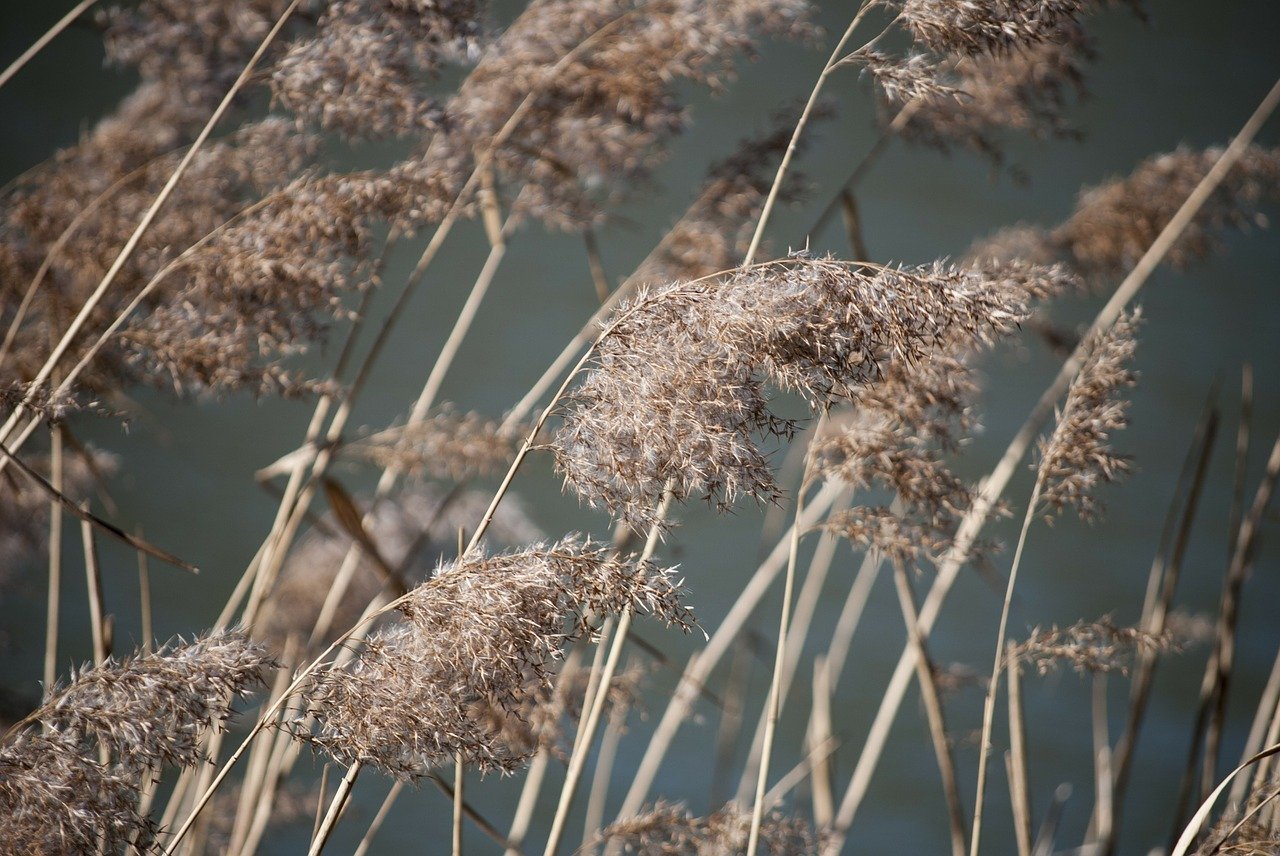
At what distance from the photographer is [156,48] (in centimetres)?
118

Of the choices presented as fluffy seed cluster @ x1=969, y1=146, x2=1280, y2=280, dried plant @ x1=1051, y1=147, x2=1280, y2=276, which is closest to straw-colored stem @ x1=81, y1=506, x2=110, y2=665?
fluffy seed cluster @ x1=969, y1=146, x2=1280, y2=280

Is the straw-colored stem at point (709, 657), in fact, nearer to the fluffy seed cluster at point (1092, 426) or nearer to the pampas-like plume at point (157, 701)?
the fluffy seed cluster at point (1092, 426)

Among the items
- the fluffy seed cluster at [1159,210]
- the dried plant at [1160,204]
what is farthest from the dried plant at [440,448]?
the dried plant at [1160,204]

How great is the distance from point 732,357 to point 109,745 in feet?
1.61

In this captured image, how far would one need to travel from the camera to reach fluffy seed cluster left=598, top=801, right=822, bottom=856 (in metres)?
0.98

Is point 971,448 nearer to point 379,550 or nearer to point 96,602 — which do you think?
point 379,550

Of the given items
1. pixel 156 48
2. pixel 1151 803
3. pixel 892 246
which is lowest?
pixel 1151 803

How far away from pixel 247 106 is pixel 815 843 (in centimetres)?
107

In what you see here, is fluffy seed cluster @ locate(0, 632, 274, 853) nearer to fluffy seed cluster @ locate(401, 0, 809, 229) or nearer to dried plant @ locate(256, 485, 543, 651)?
fluffy seed cluster @ locate(401, 0, 809, 229)

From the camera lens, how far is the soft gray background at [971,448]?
3.42 meters

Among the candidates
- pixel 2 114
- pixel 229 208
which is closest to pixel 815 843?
pixel 229 208

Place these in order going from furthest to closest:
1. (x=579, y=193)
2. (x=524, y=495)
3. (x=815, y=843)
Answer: (x=524, y=495), (x=579, y=193), (x=815, y=843)

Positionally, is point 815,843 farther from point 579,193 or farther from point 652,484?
point 579,193

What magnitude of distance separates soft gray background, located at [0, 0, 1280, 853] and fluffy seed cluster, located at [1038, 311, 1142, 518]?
8.15 feet
